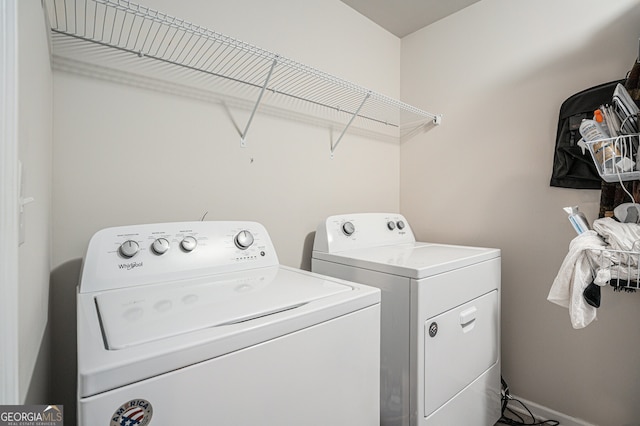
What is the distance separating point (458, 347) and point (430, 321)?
278 mm

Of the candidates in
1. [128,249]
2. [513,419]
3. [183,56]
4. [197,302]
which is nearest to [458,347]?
[513,419]

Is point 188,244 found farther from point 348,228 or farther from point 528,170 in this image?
point 528,170

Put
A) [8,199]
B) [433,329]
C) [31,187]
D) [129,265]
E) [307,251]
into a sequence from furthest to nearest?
[307,251] → [433,329] → [129,265] → [31,187] → [8,199]

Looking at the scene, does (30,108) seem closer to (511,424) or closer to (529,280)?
(529,280)

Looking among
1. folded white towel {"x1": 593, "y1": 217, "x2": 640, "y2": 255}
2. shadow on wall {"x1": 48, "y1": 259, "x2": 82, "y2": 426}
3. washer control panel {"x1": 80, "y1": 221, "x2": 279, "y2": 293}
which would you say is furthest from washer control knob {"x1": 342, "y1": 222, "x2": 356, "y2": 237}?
shadow on wall {"x1": 48, "y1": 259, "x2": 82, "y2": 426}

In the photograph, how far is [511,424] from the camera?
1.70 m

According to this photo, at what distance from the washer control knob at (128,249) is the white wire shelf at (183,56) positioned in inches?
26.2

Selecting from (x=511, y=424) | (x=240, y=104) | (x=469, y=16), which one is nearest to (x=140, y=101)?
(x=240, y=104)

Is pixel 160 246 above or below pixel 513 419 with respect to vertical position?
above

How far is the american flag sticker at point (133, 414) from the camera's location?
538 mm

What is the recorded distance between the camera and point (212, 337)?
25.5 inches

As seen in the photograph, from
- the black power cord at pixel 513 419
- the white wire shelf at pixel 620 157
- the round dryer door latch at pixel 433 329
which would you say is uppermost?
the white wire shelf at pixel 620 157

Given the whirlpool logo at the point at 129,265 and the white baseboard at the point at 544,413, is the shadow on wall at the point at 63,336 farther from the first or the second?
the white baseboard at the point at 544,413

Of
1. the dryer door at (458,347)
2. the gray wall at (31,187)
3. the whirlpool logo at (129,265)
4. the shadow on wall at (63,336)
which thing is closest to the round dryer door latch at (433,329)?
the dryer door at (458,347)
